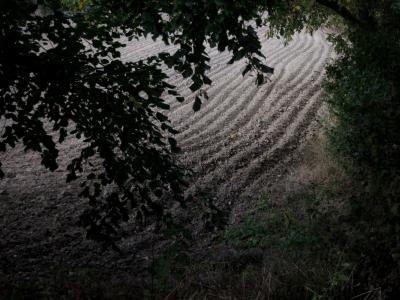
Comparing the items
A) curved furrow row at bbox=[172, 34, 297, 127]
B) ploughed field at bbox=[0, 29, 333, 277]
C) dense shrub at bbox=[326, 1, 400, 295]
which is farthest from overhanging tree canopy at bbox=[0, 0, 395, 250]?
curved furrow row at bbox=[172, 34, 297, 127]

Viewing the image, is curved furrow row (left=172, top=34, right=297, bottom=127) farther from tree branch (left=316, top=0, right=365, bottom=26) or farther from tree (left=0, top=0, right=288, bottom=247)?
tree (left=0, top=0, right=288, bottom=247)

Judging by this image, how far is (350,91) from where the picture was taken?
6391 mm

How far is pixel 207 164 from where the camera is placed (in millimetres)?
8297

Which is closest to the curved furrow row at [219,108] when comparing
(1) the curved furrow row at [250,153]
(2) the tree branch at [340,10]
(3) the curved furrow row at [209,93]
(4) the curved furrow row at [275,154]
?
(3) the curved furrow row at [209,93]

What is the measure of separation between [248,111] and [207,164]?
315cm

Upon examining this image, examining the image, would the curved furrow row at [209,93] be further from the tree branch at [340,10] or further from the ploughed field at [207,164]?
the tree branch at [340,10]

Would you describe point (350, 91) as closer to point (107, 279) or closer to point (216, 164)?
point (216, 164)

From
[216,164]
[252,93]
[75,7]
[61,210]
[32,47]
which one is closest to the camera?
[32,47]

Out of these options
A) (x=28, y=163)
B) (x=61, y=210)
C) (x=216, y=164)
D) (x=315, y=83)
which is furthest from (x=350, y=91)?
(x=315, y=83)

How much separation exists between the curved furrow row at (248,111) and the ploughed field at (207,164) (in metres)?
0.02

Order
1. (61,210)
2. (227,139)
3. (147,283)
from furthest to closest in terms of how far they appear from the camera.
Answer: (227,139) → (61,210) → (147,283)

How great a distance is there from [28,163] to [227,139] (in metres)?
3.91

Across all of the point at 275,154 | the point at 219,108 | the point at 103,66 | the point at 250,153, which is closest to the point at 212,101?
the point at 219,108

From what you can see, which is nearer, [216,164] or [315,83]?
[216,164]
